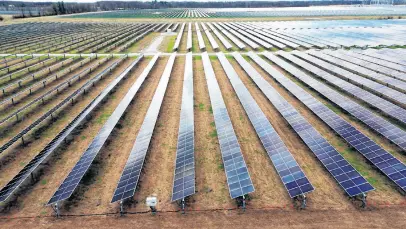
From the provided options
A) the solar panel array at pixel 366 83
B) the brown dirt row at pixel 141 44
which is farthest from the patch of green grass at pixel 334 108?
the brown dirt row at pixel 141 44

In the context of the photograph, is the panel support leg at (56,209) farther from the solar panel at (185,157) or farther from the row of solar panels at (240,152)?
the solar panel at (185,157)

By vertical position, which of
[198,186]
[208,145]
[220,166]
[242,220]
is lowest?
[242,220]

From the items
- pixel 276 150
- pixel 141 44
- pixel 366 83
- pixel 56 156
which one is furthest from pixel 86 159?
pixel 141 44

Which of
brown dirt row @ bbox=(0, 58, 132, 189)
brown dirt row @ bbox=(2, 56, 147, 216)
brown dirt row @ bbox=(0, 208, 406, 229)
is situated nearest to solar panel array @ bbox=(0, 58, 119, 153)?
brown dirt row @ bbox=(0, 58, 132, 189)

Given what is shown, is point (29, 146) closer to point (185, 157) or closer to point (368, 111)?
point (185, 157)

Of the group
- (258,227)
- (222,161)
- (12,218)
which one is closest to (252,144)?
(222,161)

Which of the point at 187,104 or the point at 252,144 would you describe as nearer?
the point at 252,144

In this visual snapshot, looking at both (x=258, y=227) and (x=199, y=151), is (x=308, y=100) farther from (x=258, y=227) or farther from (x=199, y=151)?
(x=258, y=227)
